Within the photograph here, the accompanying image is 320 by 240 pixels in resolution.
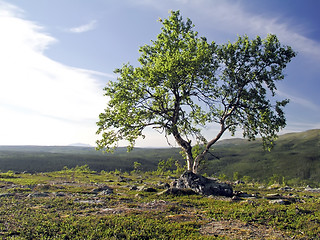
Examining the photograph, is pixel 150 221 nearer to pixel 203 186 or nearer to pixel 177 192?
pixel 177 192

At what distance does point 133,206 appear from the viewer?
759 inches

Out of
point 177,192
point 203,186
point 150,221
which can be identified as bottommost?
point 177,192

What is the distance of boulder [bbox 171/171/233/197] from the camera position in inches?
1066

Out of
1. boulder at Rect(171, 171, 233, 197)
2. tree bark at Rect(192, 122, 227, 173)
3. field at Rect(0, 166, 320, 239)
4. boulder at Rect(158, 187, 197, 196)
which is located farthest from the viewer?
tree bark at Rect(192, 122, 227, 173)

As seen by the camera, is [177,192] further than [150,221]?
Yes

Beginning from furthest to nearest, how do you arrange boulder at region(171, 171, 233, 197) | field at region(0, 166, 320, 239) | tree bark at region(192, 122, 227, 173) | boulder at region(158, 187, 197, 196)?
1. tree bark at region(192, 122, 227, 173)
2. boulder at region(171, 171, 233, 197)
3. boulder at region(158, 187, 197, 196)
4. field at region(0, 166, 320, 239)

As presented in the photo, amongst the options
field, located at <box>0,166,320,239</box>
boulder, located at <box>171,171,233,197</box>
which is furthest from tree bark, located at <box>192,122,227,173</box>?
field, located at <box>0,166,320,239</box>

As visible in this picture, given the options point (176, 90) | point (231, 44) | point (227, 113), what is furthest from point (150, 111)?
point (231, 44)

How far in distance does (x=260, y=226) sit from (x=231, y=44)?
24632 mm

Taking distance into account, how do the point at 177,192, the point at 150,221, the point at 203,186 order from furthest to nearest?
the point at 203,186, the point at 177,192, the point at 150,221

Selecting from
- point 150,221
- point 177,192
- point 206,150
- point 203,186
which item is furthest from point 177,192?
point 150,221

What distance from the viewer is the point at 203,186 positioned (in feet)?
90.9

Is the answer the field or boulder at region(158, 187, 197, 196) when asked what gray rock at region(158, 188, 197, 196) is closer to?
boulder at region(158, 187, 197, 196)

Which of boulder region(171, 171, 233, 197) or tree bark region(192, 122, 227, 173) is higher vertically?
tree bark region(192, 122, 227, 173)
